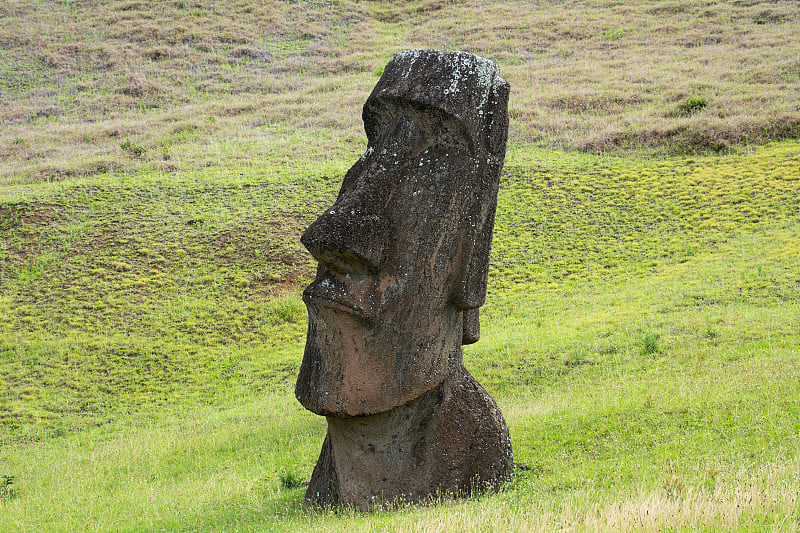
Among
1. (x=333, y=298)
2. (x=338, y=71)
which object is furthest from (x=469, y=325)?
(x=338, y=71)

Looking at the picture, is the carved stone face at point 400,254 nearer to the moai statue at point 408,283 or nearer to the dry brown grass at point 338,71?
the moai statue at point 408,283

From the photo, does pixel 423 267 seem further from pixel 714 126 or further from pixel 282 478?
pixel 714 126

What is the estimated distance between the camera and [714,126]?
30.3 meters

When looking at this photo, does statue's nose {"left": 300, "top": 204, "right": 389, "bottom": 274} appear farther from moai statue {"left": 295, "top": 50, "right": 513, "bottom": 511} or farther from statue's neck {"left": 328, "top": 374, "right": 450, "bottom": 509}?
statue's neck {"left": 328, "top": 374, "right": 450, "bottom": 509}

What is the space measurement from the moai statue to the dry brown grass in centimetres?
2387

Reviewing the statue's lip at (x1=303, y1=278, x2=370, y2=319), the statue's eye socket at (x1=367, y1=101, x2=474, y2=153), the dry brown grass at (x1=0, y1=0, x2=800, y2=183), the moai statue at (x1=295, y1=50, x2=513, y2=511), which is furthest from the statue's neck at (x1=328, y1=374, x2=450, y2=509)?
the dry brown grass at (x1=0, y1=0, x2=800, y2=183)

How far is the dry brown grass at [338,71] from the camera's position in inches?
1276

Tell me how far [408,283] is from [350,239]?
0.73 metres

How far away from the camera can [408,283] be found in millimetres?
7625

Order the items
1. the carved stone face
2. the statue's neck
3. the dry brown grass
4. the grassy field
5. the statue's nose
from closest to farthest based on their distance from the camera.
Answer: the statue's nose, the carved stone face, the statue's neck, the grassy field, the dry brown grass

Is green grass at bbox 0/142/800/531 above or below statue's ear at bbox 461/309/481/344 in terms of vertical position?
below

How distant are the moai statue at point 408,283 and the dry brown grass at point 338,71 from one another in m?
23.9

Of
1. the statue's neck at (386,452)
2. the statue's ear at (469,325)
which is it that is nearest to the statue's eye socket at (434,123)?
Answer: the statue's ear at (469,325)

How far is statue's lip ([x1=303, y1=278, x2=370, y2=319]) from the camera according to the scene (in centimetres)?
752
